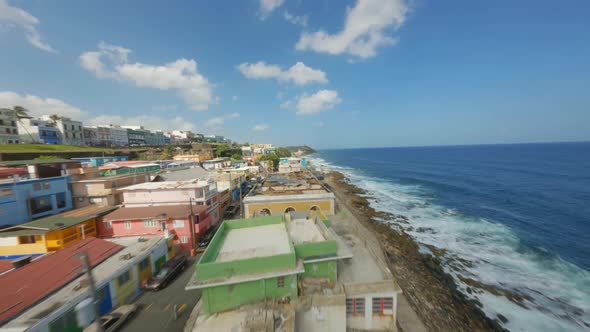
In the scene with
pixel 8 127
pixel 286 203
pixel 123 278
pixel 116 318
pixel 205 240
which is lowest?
pixel 116 318

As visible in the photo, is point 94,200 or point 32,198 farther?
point 94,200

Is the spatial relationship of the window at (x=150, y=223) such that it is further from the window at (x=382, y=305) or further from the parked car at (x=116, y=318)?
the window at (x=382, y=305)

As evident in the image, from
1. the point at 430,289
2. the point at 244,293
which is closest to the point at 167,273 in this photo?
the point at 244,293

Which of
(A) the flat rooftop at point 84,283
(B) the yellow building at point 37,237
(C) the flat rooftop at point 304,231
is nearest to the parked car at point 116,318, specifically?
(A) the flat rooftop at point 84,283

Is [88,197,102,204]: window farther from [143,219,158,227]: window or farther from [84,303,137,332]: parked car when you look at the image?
[84,303,137,332]: parked car

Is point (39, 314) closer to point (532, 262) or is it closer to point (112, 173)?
point (112, 173)

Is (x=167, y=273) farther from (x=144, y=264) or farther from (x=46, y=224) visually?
(x=46, y=224)

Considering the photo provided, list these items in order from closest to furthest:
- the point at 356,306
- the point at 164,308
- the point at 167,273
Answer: the point at 356,306 < the point at 164,308 < the point at 167,273
